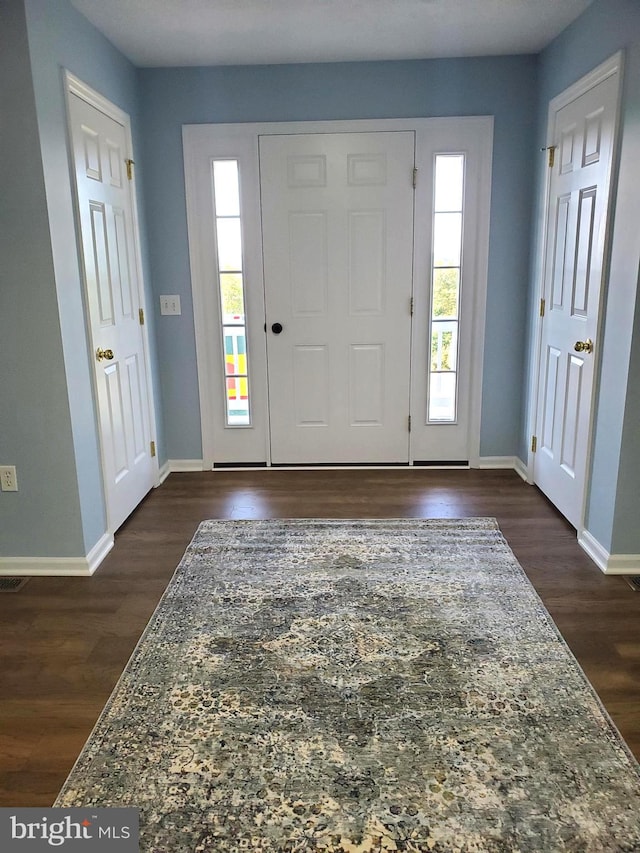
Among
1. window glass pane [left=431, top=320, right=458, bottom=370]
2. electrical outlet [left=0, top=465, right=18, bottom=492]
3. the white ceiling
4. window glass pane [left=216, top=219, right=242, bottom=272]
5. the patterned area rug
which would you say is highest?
the white ceiling

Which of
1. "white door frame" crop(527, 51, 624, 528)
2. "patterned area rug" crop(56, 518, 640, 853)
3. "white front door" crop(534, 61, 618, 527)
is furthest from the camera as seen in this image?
"white front door" crop(534, 61, 618, 527)

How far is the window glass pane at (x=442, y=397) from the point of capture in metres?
4.04

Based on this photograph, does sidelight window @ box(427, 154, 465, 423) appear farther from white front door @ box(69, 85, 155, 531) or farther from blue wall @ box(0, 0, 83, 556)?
blue wall @ box(0, 0, 83, 556)

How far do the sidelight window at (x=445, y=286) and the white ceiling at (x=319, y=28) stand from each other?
→ 0.66 m

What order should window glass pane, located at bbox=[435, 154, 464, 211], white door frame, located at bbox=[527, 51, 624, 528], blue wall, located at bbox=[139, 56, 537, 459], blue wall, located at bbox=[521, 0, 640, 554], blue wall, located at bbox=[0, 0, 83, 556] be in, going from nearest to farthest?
1. blue wall, located at bbox=[0, 0, 83, 556]
2. blue wall, located at bbox=[521, 0, 640, 554]
3. white door frame, located at bbox=[527, 51, 624, 528]
4. blue wall, located at bbox=[139, 56, 537, 459]
5. window glass pane, located at bbox=[435, 154, 464, 211]

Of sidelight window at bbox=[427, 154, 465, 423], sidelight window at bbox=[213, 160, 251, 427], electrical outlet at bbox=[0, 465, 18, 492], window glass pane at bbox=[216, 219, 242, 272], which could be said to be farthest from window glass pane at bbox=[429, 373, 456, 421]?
electrical outlet at bbox=[0, 465, 18, 492]

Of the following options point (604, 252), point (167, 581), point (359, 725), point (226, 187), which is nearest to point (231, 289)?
point (226, 187)

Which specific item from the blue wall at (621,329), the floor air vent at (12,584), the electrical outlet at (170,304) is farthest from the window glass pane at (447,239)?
the floor air vent at (12,584)

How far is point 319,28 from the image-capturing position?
307cm

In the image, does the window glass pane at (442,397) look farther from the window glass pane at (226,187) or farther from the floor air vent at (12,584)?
the floor air vent at (12,584)

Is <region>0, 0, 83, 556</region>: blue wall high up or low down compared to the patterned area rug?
up

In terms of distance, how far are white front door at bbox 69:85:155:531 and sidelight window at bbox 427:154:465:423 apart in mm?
1815

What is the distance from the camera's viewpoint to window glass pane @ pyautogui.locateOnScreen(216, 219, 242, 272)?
3863 mm

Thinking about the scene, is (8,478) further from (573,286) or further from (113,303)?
(573,286)
